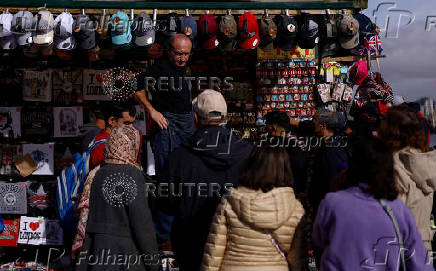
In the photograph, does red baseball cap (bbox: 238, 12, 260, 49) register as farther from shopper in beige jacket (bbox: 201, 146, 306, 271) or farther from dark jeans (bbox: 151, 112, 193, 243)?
shopper in beige jacket (bbox: 201, 146, 306, 271)

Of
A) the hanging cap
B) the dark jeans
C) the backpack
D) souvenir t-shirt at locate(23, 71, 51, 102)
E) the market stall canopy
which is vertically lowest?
the backpack

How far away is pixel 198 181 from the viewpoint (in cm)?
460

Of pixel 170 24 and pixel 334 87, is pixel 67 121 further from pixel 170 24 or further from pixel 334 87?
pixel 334 87

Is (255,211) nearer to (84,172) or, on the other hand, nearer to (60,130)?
(84,172)

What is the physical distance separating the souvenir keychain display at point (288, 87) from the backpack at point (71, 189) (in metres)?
3.87

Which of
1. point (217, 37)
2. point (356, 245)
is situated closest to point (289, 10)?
point (217, 37)

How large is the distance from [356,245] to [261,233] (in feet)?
2.22

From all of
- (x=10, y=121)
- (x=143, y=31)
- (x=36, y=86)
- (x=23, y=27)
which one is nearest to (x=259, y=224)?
(x=143, y=31)

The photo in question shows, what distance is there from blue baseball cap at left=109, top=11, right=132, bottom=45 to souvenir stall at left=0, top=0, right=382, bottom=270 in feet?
0.05

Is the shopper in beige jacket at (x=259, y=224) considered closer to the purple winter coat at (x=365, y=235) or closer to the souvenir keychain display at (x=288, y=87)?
the purple winter coat at (x=365, y=235)

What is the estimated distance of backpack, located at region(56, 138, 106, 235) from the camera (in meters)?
6.03

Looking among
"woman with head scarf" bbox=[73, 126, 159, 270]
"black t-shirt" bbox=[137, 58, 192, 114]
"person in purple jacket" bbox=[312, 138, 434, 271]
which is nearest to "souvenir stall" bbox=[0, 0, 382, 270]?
"black t-shirt" bbox=[137, 58, 192, 114]


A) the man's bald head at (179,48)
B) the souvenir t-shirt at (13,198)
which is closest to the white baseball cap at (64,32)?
the man's bald head at (179,48)

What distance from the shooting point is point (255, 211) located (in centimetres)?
380
